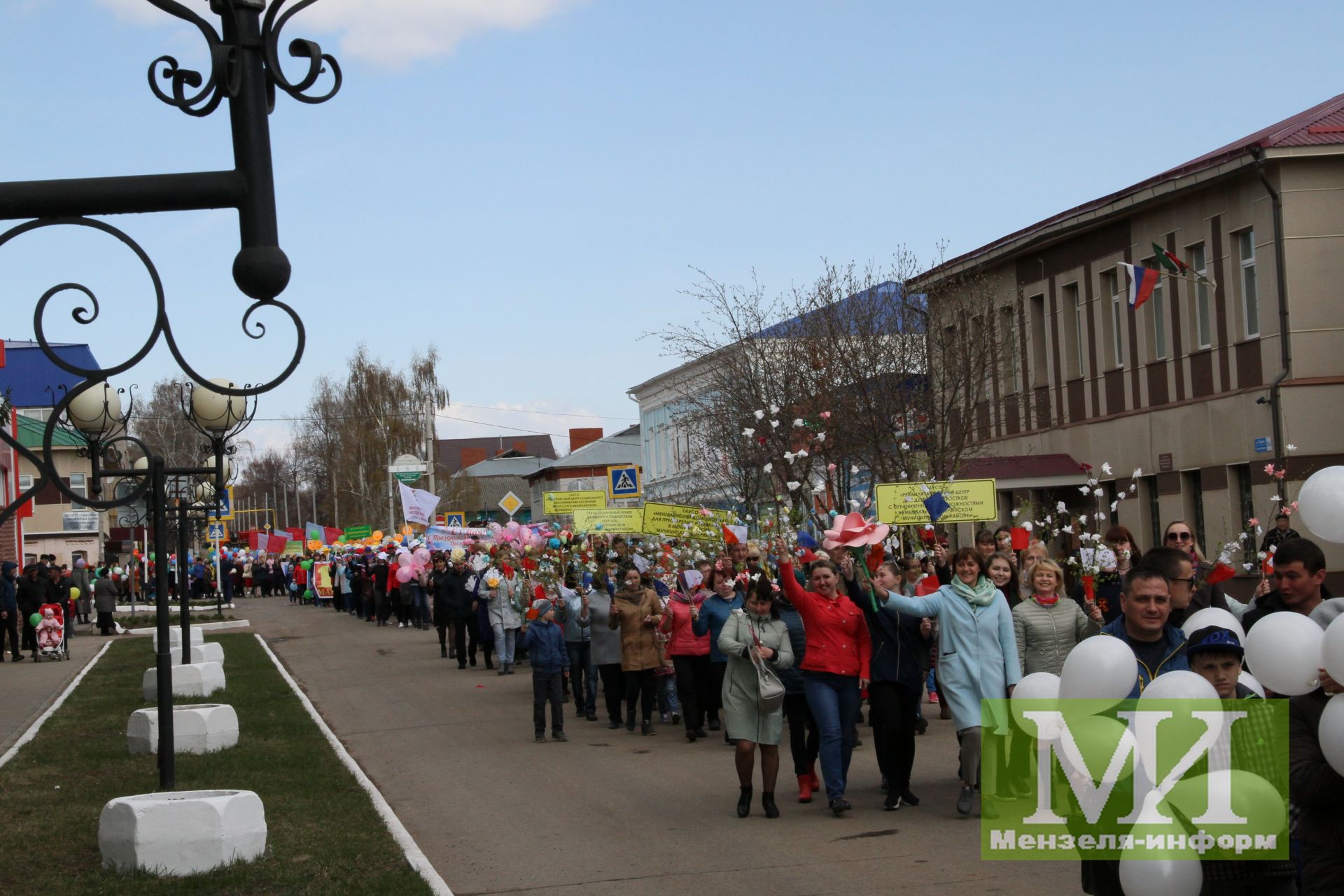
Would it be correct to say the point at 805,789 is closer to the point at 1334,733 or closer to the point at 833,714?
the point at 833,714

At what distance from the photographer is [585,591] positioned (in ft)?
62.4

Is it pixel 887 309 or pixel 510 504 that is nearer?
pixel 887 309

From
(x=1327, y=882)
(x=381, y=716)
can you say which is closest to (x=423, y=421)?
(x=381, y=716)

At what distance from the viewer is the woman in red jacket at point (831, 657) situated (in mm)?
11344

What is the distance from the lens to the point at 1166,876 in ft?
15.9

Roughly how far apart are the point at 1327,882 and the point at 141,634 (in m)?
38.9

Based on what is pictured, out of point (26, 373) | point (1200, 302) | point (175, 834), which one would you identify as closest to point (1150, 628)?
point (175, 834)

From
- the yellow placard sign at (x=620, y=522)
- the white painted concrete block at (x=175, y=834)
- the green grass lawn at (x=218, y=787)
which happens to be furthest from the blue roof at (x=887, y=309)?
the white painted concrete block at (x=175, y=834)

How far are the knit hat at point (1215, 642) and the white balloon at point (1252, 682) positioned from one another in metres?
0.09

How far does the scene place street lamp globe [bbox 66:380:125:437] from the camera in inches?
467

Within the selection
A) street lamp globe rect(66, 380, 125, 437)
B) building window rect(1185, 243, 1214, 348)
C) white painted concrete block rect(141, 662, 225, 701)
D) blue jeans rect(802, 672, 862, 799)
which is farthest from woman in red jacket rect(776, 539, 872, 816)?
building window rect(1185, 243, 1214, 348)

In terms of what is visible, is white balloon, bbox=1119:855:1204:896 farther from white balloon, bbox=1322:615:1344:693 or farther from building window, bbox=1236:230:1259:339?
building window, bbox=1236:230:1259:339

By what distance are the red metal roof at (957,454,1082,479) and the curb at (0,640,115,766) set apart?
Result: 61.0 feet

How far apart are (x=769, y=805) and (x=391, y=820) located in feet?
8.94
